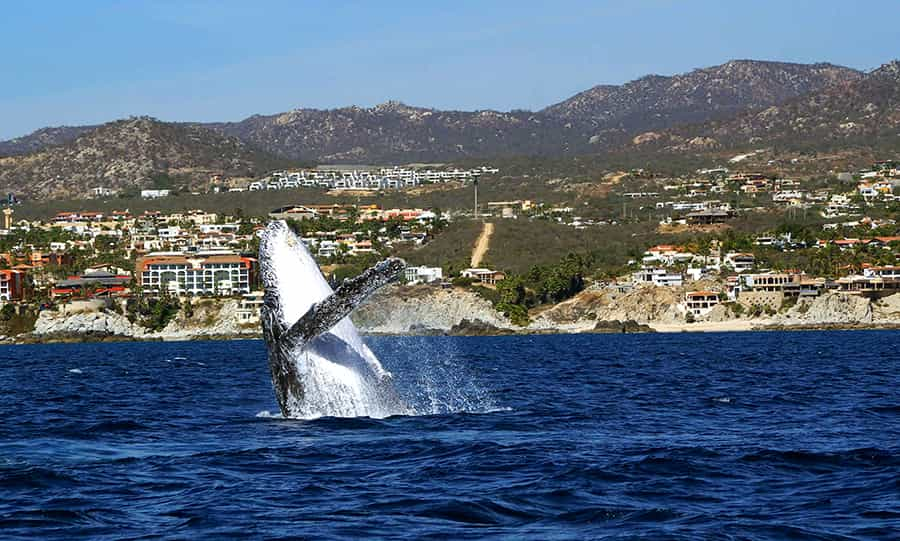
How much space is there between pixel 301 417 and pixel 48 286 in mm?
144507

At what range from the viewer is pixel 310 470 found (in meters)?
21.5

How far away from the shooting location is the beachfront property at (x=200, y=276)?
162 metres

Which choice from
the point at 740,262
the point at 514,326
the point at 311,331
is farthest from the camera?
the point at 740,262

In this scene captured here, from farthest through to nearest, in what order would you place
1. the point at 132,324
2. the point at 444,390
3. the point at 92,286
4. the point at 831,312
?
the point at 92,286, the point at 132,324, the point at 831,312, the point at 444,390

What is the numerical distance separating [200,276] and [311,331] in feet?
474

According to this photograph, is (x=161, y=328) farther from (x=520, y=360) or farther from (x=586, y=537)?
(x=586, y=537)

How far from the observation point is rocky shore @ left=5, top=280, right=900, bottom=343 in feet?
448

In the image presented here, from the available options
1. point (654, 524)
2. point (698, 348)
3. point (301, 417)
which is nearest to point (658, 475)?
point (654, 524)

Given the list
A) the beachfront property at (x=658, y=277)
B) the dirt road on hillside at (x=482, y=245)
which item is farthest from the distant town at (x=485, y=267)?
the dirt road on hillside at (x=482, y=245)

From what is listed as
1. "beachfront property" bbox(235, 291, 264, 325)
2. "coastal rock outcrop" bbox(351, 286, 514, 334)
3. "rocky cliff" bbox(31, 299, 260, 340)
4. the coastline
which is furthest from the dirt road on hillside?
"rocky cliff" bbox(31, 299, 260, 340)

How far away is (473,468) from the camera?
2181cm

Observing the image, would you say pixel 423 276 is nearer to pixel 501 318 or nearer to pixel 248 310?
pixel 501 318

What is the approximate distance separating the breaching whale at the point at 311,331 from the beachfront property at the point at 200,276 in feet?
447

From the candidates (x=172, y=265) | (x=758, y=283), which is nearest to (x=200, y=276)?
(x=172, y=265)
